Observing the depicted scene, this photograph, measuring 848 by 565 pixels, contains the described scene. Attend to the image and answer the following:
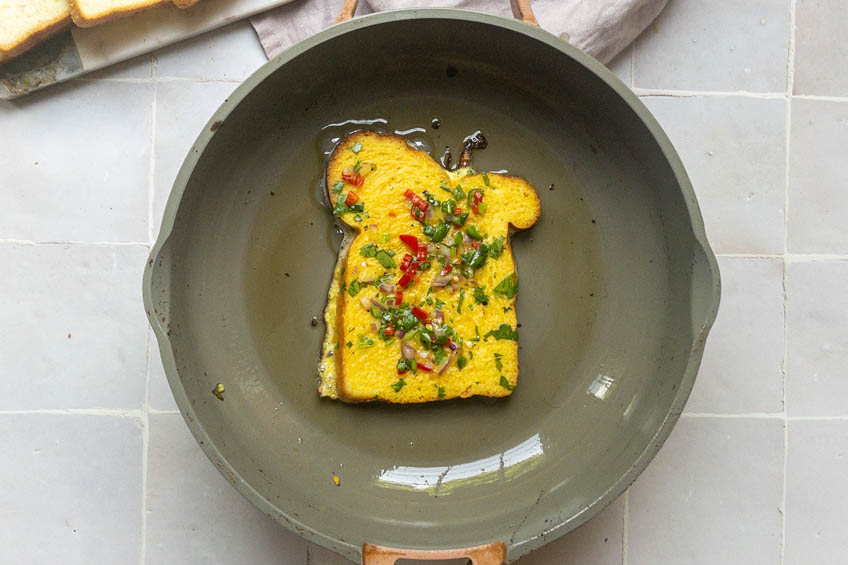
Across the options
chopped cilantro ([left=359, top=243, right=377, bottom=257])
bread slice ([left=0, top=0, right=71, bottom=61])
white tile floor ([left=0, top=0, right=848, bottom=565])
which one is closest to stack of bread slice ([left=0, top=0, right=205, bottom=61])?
bread slice ([left=0, top=0, right=71, bottom=61])

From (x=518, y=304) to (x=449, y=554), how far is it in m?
0.58

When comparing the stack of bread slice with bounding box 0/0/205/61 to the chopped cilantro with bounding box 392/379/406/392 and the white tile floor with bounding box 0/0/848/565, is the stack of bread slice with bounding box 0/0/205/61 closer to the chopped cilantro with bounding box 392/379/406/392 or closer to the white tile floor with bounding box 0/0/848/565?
the white tile floor with bounding box 0/0/848/565

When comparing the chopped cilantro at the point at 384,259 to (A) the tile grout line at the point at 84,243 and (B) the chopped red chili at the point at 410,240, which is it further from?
(A) the tile grout line at the point at 84,243

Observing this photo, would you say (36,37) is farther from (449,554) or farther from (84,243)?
(449,554)

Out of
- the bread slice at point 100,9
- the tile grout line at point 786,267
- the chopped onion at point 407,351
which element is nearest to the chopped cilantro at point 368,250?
the chopped onion at point 407,351

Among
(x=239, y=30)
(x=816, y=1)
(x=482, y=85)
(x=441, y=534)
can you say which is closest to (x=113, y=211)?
(x=239, y=30)

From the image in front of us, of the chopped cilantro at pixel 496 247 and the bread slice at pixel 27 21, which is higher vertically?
the bread slice at pixel 27 21

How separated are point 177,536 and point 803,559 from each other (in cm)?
157

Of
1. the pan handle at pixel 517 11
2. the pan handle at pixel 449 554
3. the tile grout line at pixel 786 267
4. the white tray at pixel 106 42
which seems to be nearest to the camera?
the pan handle at pixel 449 554

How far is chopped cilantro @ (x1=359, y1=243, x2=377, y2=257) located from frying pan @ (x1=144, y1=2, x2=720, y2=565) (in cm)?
11

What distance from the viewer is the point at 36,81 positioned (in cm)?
174

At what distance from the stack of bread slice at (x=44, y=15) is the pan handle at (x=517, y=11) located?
1.18 feet

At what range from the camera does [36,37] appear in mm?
1698

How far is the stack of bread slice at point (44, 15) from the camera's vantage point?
1.67 m
